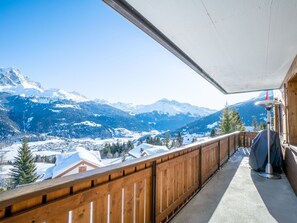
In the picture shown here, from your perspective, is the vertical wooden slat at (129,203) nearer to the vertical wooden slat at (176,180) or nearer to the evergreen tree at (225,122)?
the vertical wooden slat at (176,180)

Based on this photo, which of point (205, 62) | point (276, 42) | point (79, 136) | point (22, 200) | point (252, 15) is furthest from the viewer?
point (79, 136)

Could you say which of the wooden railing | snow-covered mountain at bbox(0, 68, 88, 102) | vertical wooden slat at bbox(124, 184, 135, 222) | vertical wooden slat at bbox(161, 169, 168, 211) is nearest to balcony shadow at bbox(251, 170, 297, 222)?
the wooden railing

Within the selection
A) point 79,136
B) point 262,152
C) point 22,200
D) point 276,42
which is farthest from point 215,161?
point 79,136

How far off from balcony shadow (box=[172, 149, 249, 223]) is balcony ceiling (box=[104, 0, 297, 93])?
2.43 meters

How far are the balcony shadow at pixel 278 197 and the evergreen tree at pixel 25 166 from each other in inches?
1231

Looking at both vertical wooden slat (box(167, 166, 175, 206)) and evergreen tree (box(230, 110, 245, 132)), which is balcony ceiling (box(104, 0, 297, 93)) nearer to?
vertical wooden slat (box(167, 166, 175, 206))

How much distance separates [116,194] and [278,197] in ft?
10.2

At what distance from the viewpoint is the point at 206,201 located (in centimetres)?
306

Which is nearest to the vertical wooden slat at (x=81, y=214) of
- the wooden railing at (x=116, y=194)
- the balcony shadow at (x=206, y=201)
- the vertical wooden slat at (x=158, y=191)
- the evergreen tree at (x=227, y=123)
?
the wooden railing at (x=116, y=194)

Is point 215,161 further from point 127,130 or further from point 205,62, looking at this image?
point 127,130

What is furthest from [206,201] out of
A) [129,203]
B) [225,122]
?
[225,122]

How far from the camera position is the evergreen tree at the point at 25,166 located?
91.6ft

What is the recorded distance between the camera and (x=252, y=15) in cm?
210

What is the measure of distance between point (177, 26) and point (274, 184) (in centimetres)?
380
